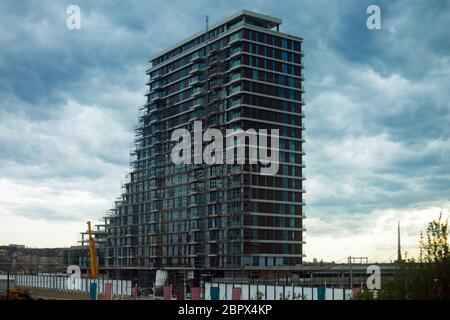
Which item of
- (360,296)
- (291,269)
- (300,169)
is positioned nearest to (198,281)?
(291,269)

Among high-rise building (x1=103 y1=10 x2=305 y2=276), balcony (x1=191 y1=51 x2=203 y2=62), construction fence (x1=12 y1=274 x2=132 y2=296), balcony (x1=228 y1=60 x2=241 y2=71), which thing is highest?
balcony (x1=191 y1=51 x2=203 y2=62)

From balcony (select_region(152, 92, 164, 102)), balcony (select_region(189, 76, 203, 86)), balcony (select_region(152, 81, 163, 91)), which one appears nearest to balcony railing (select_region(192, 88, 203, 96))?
balcony (select_region(189, 76, 203, 86))

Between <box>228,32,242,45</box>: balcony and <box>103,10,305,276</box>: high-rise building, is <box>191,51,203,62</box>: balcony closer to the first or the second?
<box>103,10,305,276</box>: high-rise building

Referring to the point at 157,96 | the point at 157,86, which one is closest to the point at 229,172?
the point at 157,96

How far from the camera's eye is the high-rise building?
14812 cm

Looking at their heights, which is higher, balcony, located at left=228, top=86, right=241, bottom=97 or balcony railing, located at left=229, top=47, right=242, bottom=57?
balcony railing, located at left=229, top=47, right=242, bottom=57

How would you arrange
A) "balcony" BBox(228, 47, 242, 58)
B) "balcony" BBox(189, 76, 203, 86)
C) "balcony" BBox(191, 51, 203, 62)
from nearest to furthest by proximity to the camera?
"balcony" BBox(228, 47, 242, 58)
"balcony" BBox(189, 76, 203, 86)
"balcony" BBox(191, 51, 203, 62)

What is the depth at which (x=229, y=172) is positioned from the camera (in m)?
151

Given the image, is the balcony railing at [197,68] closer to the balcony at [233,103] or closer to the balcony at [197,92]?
the balcony at [197,92]

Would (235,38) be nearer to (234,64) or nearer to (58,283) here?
(234,64)

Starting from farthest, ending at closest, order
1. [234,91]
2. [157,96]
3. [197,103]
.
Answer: [157,96], [197,103], [234,91]

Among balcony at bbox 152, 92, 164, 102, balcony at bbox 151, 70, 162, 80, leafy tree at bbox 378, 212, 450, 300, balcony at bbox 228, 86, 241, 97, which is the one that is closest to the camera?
leafy tree at bbox 378, 212, 450, 300

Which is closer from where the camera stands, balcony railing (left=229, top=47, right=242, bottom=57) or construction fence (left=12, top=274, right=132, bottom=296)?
construction fence (left=12, top=274, right=132, bottom=296)

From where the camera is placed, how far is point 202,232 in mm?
156625
